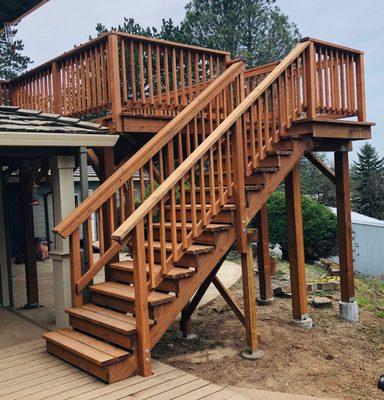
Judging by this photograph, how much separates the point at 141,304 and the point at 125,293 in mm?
572

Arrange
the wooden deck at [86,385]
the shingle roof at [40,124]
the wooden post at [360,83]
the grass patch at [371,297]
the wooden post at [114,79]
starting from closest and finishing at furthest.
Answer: the wooden deck at [86,385]
the shingle roof at [40,124]
the wooden post at [114,79]
the wooden post at [360,83]
the grass patch at [371,297]

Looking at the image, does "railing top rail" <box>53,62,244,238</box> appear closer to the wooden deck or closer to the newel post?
the wooden deck

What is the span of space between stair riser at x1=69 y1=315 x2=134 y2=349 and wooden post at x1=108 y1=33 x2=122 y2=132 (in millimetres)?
1967

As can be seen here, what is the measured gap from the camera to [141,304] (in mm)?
3771

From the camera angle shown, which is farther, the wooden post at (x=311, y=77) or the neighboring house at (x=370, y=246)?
the neighboring house at (x=370, y=246)

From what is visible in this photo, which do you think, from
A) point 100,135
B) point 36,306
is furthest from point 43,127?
point 36,306

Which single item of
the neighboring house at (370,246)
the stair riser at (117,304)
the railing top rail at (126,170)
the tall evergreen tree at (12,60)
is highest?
the tall evergreen tree at (12,60)

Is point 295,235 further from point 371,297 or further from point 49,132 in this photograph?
point 371,297

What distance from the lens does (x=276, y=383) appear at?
14.2ft

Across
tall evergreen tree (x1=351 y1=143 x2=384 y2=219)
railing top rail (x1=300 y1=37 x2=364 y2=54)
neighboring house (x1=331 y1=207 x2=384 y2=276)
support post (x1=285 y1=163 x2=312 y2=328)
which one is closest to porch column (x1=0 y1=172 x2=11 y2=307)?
support post (x1=285 y1=163 x2=312 y2=328)

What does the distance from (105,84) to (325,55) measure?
264 centimetres

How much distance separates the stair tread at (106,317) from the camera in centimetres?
383

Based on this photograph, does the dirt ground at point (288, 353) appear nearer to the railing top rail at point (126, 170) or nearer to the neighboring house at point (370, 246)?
the railing top rail at point (126, 170)

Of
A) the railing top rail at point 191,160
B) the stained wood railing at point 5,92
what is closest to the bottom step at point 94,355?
the railing top rail at point 191,160
